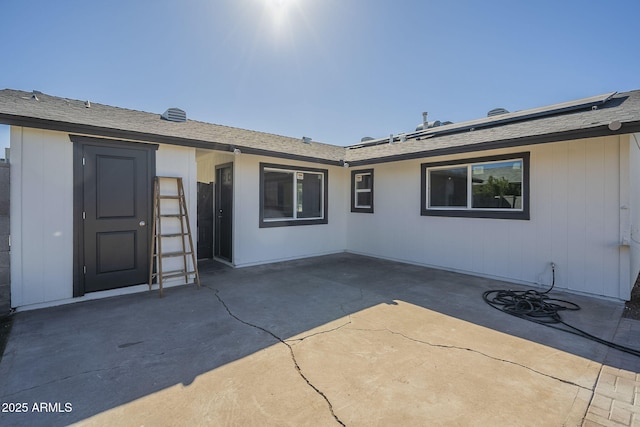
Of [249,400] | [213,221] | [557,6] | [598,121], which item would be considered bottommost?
[249,400]

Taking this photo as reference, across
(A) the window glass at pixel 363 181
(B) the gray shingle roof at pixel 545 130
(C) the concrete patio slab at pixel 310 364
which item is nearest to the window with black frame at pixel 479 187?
(B) the gray shingle roof at pixel 545 130

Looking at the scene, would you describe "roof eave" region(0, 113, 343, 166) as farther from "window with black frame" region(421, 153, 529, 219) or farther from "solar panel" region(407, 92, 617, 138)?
"solar panel" region(407, 92, 617, 138)

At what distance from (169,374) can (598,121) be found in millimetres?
6481

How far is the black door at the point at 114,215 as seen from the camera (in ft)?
14.4

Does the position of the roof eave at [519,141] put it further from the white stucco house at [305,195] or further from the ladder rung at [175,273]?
the ladder rung at [175,273]

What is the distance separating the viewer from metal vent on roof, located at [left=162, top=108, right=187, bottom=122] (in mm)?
6543

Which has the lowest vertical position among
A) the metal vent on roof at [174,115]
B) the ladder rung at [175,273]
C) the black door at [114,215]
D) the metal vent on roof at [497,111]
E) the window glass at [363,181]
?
the ladder rung at [175,273]

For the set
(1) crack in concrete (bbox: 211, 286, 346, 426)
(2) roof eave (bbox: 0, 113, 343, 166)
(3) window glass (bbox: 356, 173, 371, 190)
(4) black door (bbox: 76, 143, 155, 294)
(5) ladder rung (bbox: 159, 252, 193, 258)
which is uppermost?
(2) roof eave (bbox: 0, 113, 343, 166)

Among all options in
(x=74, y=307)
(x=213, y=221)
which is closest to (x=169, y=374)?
(x=74, y=307)

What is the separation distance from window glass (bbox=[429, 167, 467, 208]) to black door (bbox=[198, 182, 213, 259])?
560 centimetres

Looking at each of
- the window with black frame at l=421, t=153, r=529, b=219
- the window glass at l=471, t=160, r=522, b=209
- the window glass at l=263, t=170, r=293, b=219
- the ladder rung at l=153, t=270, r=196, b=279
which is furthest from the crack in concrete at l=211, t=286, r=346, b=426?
the window glass at l=471, t=160, r=522, b=209

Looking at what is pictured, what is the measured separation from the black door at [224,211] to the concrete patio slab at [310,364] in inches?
101

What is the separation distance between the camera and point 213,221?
7.81 metres

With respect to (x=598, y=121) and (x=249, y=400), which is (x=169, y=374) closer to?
(x=249, y=400)
